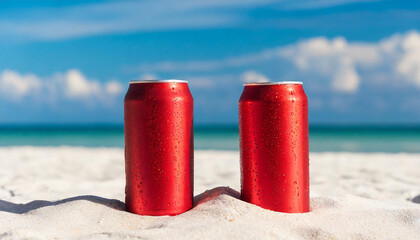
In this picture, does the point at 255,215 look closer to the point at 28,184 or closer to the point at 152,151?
the point at 152,151

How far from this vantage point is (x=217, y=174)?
4562mm

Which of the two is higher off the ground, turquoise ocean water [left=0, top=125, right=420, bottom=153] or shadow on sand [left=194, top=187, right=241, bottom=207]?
shadow on sand [left=194, top=187, right=241, bottom=207]

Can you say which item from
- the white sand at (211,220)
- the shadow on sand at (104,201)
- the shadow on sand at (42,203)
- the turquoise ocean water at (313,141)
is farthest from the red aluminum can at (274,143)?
the turquoise ocean water at (313,141)

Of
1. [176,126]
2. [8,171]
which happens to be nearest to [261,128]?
[176,126]

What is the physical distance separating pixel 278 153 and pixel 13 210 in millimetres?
1490

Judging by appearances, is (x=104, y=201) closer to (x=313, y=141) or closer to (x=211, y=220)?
(x=211, y=220)

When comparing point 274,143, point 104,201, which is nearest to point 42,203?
point 104,201

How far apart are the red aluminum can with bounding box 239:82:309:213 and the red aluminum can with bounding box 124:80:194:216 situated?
30cm

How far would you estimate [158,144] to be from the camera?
6.78ft

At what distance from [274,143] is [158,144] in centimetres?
57

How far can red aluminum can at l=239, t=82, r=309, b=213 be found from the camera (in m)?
2.10

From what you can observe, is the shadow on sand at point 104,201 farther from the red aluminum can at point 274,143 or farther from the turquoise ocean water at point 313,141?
A: the turquoise ocean water at point 313,141

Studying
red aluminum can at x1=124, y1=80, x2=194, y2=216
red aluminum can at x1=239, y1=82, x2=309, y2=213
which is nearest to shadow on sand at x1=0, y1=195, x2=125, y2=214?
red aluminum can at x1=124, y1=80, x2=194, y2=216

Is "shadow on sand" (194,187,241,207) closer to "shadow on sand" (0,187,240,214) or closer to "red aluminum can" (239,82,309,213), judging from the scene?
"shadow on sand" (0,187,240,214)
